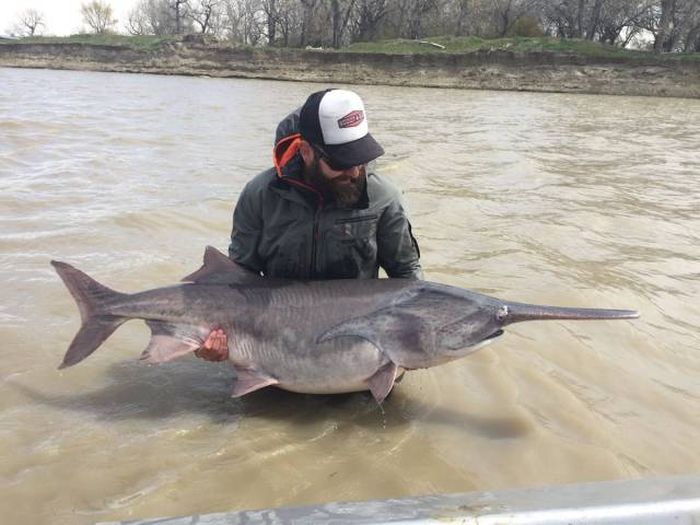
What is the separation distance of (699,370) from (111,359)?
11.6ft

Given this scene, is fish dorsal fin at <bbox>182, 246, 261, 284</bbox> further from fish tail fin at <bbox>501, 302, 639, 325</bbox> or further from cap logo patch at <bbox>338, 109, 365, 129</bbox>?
fish tail fin at <bbox>501, 302, 639, 325</bbox>

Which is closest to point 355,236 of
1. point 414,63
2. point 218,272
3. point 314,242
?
point 314,242

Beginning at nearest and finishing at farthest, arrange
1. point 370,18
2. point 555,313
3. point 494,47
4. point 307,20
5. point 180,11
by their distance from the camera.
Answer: point 555,313, point 494,47, point 370,18, point 307,20, point 180,11

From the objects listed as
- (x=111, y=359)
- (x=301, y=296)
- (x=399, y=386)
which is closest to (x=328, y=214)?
(x=301, y=296)

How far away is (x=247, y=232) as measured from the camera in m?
3.52

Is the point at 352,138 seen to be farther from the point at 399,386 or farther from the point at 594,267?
the point at 594,267

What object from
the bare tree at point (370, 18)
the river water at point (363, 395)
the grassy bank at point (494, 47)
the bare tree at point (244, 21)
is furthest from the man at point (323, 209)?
the bare tree at point (244, 21)

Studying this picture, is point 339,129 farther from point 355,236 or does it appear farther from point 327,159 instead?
point 355,236

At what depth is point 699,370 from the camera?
384 centimetres

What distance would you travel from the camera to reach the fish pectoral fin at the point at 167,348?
3.24 m

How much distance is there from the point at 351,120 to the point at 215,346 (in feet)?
4.24

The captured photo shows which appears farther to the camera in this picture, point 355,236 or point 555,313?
Answer: point 355,236

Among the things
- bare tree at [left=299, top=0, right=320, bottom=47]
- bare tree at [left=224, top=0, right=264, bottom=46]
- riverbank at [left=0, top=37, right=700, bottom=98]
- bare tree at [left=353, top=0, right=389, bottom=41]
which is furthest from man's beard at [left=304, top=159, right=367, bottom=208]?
bare tree at [left=224, top=0, right=264, bottom=46]

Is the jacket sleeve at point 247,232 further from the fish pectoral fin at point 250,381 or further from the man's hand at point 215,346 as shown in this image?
the fish pectoral fin at point 250,381
